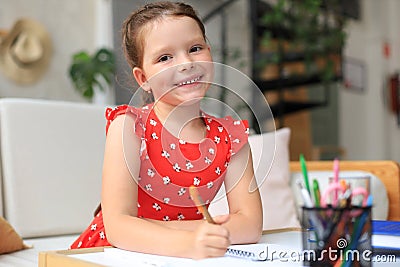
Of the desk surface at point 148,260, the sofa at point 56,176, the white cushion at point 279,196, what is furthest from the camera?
the white cushion at point 279,196

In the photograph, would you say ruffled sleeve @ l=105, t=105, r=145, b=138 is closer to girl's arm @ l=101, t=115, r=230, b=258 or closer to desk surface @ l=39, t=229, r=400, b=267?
girl's arm @ l=101, t=115, r=230, b=258

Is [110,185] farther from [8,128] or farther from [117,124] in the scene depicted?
[8,128]

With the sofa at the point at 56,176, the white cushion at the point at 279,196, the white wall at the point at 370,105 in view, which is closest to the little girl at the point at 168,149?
the sofa at the point at 56,176

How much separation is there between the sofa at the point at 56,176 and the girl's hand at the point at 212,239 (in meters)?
1.05

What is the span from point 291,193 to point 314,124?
4.79m

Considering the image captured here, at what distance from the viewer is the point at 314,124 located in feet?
23.0

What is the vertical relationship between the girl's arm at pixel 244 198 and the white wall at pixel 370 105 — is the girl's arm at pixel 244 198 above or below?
below

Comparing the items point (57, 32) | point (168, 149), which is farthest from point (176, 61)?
point (57, 32)

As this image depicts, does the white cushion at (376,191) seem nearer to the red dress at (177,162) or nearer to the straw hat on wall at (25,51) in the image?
the red dress at (177,162)

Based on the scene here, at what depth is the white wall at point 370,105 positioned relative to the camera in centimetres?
698

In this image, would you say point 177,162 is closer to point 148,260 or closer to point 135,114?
point 135,114

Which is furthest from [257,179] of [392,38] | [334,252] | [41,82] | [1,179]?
[392,38]

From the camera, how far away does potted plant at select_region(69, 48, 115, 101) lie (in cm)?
381

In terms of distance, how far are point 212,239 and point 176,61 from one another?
0.32m
